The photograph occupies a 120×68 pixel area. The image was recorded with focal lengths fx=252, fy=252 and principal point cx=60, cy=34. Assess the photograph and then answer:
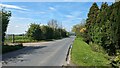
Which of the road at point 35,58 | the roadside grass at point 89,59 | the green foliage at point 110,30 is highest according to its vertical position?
the green foliage at point 110,30

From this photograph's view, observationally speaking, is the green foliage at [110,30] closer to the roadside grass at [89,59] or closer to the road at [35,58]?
the roadside grass at [89,59]

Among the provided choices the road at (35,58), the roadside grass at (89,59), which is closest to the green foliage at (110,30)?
the roadside grass at (89,59)

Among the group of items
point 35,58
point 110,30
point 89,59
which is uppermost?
point 110,30

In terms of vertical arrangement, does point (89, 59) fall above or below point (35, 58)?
above

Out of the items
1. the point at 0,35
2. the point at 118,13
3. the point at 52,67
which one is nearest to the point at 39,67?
the point at 52,67

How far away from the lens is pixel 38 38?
63000mm

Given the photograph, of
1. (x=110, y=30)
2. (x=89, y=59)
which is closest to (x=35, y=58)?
(x=89, y=59)

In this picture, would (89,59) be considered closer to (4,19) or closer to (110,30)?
(110,30)

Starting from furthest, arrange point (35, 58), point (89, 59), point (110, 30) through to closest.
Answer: point (110, 30), point (35, 58), point (89, 59)

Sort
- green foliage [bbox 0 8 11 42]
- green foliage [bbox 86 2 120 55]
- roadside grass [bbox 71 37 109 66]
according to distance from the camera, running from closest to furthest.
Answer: roadside grass [bbox 71 37 109 66] < green foliage [bbox 86 2 120 55] < green foliage [bbox 0 8 11 42]

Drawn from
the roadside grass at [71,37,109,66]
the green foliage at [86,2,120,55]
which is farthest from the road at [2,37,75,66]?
the green foliage at [86,2,120,55]

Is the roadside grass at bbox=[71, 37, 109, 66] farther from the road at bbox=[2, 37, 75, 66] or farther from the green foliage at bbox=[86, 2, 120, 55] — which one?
the green foliage at bbox=[86, 2, 120, 55]

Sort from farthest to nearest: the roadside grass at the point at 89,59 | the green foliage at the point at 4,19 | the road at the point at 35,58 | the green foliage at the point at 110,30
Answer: the green foliage at the point at 4,19 → the green foliage at the point at 110,30 → the road at the point at 35,58 → the roadside grass at the point at 89,59

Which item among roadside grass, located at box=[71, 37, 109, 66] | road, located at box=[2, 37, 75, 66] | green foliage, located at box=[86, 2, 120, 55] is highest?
green foliage, located at box=[86, 2, 120, 55]
